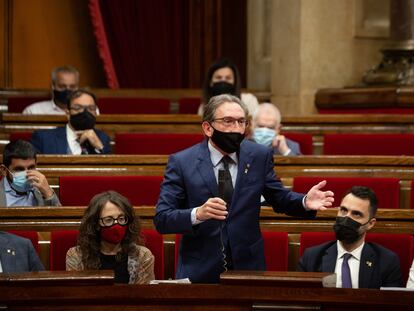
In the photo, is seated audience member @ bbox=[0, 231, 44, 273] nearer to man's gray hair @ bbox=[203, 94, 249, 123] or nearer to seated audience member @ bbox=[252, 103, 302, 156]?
man's gray hair @ bbox=[203, 94, 249, 123]

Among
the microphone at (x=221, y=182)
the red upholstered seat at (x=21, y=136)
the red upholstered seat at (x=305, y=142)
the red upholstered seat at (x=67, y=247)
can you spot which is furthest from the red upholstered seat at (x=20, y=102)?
the microphone at (x=221, y=182)

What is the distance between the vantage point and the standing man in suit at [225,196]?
86.4 inches

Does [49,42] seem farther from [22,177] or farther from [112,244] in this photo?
[112,244]

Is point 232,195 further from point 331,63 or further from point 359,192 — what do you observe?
point 331,63

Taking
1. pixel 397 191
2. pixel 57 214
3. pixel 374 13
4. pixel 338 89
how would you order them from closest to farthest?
pixel 57 214 → pixel 397 191 → pixel 338 89 → pixel 374 13

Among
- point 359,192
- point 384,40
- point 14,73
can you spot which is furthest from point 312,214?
point 14,73

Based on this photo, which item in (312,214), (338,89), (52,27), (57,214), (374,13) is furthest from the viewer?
(52,27)

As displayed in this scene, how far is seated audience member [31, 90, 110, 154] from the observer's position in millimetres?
3393

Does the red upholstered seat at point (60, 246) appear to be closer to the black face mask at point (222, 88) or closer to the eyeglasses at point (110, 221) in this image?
the eyeglasses at point (110, 221)

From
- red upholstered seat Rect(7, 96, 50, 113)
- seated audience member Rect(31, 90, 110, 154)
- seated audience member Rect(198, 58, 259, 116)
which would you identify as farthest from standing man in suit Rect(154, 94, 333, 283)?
red upholstered seat Rect(7, 96, 50, 113)

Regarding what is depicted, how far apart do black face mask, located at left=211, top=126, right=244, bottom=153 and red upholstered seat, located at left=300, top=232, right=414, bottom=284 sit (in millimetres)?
442

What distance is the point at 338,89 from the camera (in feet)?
14.7

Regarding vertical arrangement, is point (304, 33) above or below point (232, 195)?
above

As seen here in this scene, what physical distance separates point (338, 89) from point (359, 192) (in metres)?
2.08
